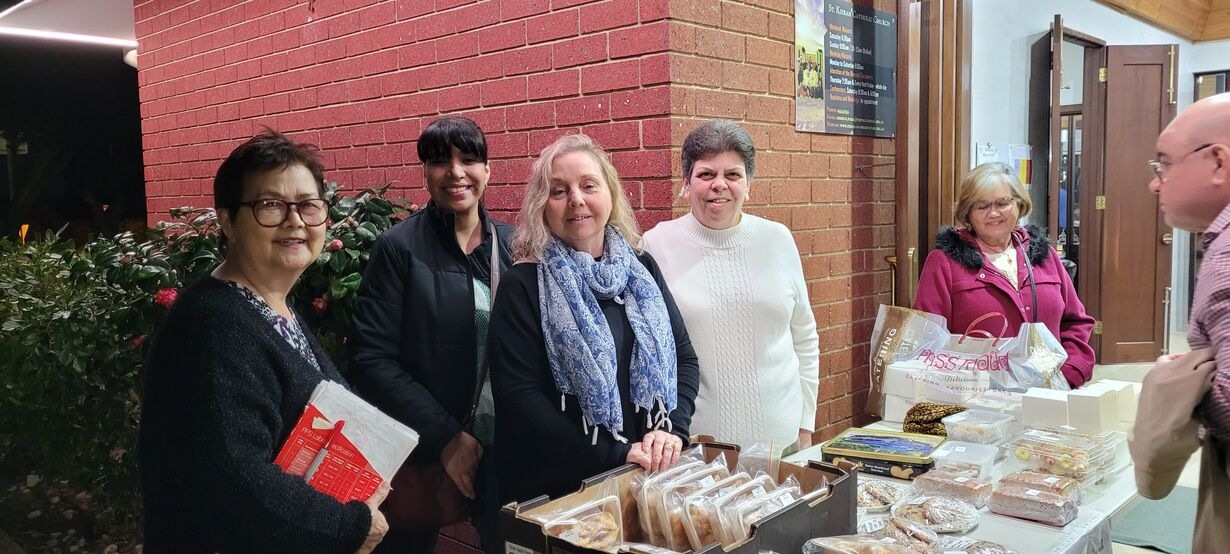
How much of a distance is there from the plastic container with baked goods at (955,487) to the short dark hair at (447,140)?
1427 mm

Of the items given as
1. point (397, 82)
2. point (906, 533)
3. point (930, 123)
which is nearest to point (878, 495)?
point (906, 533)

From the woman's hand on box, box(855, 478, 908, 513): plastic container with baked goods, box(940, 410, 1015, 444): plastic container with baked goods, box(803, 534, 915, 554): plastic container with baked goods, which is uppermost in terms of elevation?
the woman's hand on box

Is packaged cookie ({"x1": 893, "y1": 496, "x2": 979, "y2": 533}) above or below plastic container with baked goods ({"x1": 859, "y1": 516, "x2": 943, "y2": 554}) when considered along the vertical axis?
below

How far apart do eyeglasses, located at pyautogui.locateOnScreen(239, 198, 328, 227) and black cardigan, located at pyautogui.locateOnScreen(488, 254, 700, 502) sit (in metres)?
0.56

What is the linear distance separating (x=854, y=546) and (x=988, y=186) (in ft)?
6.44

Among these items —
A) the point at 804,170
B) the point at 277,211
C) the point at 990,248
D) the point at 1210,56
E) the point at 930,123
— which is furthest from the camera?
the point at 1210,56

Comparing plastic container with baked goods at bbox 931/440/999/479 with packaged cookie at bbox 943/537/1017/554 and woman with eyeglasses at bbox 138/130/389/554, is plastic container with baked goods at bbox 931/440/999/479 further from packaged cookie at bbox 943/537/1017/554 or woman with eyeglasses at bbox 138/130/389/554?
woman with eyeglasses at bbox 138/130/389/554

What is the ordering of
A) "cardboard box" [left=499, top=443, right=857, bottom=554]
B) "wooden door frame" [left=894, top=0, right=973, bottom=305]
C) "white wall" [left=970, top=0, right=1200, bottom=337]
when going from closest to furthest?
"cardboard box" [left=499, top=443, right=857, bottom=554], "wooden door frame" [left=894, top=0, right=973, bottom=305], "white wall" [left=970, top=0, right=1200, bottom=337]

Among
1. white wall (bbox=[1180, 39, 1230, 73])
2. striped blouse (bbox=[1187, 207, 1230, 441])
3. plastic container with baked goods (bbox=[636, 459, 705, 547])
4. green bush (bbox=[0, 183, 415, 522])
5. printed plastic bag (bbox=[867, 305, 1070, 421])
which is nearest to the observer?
striped blouse (bbox=[1187, 207, 1230, 441])

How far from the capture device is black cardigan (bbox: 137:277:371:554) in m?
1.30

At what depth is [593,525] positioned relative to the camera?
4.88 ft

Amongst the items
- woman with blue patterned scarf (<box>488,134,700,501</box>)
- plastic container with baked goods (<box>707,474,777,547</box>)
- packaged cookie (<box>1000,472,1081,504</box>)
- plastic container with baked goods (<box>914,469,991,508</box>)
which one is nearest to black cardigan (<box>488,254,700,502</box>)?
woman with blue patterned scarf (<box>488,134,700,501</box>)

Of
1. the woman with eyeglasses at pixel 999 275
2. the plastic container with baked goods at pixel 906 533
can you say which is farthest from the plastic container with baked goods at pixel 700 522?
the woman with eyeglasses at pixel 999 275

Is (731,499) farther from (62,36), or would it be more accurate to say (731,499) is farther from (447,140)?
(62,36)
